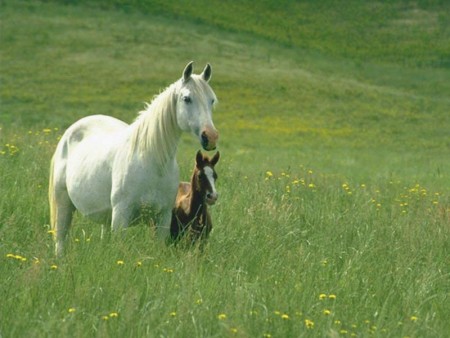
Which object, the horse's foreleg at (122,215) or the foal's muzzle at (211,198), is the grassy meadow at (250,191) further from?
the foal's muzzle at (211,198)

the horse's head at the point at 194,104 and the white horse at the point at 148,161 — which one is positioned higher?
the horse's head at the point at 194,104

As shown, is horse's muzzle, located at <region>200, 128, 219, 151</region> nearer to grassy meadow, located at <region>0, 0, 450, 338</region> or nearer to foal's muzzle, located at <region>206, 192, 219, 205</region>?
foal's muzzle, located at <region>206, 192, 219, 205</region>

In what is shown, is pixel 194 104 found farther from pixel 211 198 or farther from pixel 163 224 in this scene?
pixel 163 224

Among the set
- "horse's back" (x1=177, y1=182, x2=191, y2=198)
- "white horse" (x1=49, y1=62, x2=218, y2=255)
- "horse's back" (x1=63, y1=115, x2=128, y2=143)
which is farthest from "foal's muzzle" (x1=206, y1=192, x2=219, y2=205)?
"horse's back" (x1=63, y1=115, x2=128, y2=143)

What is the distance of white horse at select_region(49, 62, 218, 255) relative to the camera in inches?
318

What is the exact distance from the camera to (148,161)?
8219 millimetres

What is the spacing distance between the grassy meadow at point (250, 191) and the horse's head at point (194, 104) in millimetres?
883

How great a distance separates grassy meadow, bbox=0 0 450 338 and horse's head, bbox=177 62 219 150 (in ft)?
2.90

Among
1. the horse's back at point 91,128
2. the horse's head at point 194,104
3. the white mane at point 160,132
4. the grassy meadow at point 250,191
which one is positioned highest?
the horse's head at point 194,104

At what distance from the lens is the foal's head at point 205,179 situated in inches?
325

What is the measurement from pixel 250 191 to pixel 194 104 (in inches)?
119

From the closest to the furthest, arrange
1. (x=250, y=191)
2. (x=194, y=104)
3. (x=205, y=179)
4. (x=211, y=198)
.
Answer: (x=194, y=104) → (x=211, y=198) → (x=205, y=179) → (x=250, y=191)

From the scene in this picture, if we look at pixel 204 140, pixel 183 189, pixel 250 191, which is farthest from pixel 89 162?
pixel 250 191

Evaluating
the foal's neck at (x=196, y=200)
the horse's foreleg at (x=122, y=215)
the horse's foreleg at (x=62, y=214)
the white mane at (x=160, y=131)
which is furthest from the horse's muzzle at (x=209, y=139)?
the horse's foreleg at (x=62, y=214)
